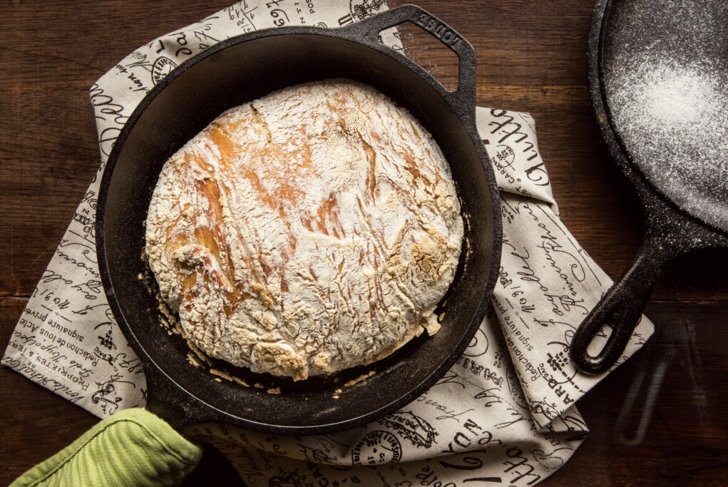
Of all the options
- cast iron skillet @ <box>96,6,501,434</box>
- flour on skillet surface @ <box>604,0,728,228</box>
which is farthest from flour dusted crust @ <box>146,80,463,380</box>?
flour on skillet surface @ <box>604,0,728,228</box>

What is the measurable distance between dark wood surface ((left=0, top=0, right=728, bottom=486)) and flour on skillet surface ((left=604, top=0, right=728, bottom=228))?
0.06 metres

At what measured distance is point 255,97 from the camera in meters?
1.06

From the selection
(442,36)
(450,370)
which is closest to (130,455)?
(450,370)

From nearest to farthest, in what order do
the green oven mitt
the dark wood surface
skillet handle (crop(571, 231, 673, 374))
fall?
the green oven mitt, skillet handle (crop(571, 231, 673, 374)), the dark wood surface

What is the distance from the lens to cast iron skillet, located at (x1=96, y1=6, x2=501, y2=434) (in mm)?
914

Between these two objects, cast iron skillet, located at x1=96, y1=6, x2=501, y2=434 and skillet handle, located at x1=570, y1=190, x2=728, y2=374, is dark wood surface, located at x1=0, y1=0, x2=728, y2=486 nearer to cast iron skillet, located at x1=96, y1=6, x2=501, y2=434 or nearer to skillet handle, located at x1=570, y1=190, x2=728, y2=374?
skillet handle, located at x1=570, y1=190, x2=728, y2=374

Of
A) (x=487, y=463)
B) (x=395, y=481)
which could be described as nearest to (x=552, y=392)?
(x=487, y=463)

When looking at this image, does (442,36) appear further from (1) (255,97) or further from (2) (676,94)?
(2) (676,94)

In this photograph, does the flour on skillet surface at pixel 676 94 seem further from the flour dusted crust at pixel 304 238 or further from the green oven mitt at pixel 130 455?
the green oven mitt at pixel 130 455

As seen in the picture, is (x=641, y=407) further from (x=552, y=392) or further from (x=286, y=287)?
(x=286, y=287)

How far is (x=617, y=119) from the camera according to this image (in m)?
1.12

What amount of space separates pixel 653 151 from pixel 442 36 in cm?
47

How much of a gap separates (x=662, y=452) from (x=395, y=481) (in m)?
0.49

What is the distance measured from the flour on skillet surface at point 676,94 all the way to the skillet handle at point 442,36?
34 centimetres
